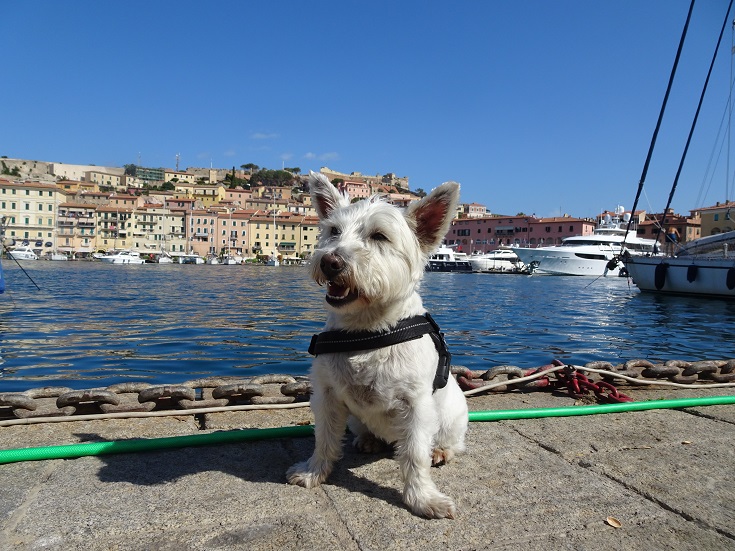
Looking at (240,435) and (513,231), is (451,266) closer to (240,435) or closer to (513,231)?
(513,231)

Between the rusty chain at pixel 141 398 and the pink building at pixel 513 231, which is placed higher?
the pink building at pixel 513 231

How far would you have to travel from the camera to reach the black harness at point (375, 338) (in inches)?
104

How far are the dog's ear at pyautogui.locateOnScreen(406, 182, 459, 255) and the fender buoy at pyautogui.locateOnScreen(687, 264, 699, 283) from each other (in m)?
31.3

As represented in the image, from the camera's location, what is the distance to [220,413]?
13.1ft

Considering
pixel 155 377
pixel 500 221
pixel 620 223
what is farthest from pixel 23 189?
pixel 155 377

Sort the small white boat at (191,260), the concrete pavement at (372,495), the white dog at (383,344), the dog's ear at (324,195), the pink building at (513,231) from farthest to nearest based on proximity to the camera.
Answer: the small white boat at (191,260)
the pink building at (513,231)
the dog's ear at (324,195)
the white dog at (383,344)
the concrete pavement at (372,495)

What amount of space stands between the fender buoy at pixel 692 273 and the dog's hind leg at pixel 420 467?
31.6 metres

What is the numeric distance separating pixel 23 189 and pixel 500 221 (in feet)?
374

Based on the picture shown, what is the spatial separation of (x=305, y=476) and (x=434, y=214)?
1578mm

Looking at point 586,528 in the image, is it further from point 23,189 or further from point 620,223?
point 23,189

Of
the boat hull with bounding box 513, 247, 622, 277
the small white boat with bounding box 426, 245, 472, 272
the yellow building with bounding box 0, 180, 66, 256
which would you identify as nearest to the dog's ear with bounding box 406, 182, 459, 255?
the boat hull with bounding box 513, 247, 622, 277

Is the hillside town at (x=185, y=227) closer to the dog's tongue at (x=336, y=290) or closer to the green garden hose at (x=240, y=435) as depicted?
the green garden hose at (x=240, y=435)

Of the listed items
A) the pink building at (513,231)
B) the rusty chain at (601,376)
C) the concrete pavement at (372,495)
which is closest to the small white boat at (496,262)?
the pink building at (513,231)

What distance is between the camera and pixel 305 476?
2727 mm
